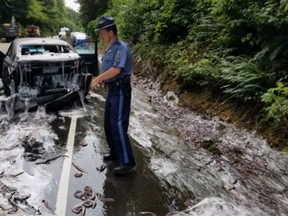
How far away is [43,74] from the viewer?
328 inches

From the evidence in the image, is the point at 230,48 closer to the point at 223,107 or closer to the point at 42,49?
the point at 223,107

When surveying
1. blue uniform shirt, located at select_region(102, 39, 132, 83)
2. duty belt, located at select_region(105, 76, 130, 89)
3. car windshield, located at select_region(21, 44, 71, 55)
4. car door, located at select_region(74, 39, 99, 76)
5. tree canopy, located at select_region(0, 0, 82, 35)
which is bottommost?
tree canopy, located at select_region(0, 0, 82, 35)

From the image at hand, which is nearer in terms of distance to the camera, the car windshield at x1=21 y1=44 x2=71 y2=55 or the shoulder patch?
the shoulder patch

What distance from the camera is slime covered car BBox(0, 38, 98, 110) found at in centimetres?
814

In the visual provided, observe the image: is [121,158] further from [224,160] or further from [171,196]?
[224,160]

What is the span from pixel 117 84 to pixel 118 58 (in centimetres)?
38

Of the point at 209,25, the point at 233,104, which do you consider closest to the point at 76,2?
the point at 209,25

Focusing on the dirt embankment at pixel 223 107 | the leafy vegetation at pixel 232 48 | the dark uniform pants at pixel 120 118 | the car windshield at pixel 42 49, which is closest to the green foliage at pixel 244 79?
the leafy vegetation at pixel 232 48

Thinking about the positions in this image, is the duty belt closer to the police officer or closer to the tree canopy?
the police officer

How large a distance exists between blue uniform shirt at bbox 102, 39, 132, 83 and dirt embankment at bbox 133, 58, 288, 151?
116 inches

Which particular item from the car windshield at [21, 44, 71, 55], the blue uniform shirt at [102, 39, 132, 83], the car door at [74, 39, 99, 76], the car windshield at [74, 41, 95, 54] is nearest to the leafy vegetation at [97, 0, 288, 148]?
the car door at [74, 39, 99, 76]

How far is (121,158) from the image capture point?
538 centimetres

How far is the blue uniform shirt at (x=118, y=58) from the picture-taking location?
16.7 ft

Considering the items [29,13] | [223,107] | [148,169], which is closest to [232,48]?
[223,107]
